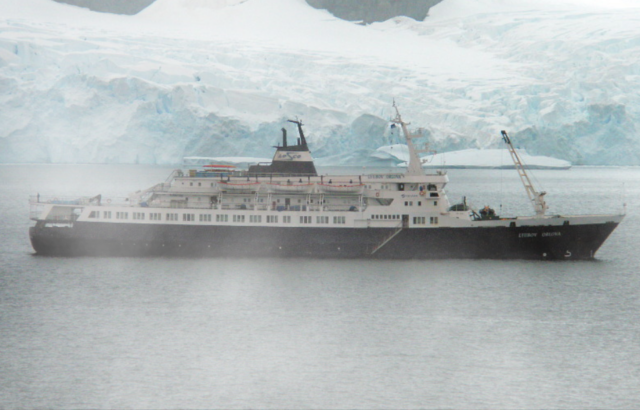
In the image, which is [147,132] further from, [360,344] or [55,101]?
[360,344]

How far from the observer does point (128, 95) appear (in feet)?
371

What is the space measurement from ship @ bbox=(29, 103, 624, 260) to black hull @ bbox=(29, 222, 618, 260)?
0.17 ft

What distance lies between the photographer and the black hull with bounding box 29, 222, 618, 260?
41.6m

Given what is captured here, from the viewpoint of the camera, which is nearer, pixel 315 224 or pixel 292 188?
pixel 315 224

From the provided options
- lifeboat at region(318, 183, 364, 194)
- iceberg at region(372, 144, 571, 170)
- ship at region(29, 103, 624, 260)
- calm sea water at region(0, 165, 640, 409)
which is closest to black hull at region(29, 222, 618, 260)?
ship at region(29, 103, 624, 260)

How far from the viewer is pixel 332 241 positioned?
137 feet

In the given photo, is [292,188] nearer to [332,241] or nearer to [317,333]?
[332,241]

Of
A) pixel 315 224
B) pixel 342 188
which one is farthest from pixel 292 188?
pixel 342 188

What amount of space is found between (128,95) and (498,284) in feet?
281

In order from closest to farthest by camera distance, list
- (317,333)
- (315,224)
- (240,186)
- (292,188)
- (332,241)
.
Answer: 1. (317,333)
2. (332,241)
3. (315,224)
4. (292,188)
5. (240,186)

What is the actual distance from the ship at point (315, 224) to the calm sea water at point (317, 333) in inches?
44.8

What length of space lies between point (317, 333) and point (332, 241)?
524 inches

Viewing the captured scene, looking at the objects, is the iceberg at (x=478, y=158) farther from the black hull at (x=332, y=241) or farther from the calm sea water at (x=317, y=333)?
the calm sea water at (x=317, y=333)

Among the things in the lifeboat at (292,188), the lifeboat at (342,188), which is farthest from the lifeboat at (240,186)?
the lifeboat at (342,188)
